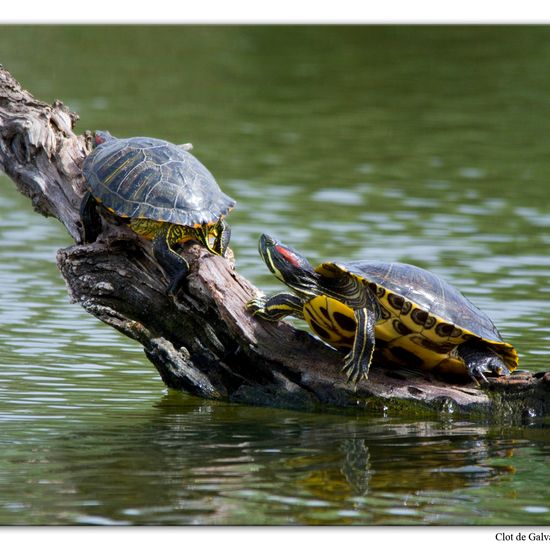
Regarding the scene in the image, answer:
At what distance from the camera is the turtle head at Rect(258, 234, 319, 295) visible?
7.41 meters

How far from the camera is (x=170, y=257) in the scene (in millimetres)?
7207

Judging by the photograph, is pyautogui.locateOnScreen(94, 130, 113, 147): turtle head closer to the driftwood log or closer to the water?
the driftwood log

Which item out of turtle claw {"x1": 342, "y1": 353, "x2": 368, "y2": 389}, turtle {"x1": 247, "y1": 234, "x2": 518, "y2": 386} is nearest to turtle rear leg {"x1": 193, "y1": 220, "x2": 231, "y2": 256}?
turtle {"x1": 247, "y1": 234, "x2": 518, "y2": 386}

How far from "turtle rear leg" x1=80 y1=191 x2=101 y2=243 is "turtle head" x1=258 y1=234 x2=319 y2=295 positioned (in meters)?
1.02

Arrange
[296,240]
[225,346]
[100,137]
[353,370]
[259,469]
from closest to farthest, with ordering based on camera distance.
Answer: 1. [259,469]
2. [353,370]
3. [225,346]
4. [100,137]
5. [296,240]

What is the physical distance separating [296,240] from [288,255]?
4812 mm

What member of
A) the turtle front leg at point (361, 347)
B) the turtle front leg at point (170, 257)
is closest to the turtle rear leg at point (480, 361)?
the turtle front leg at point (361, 347)

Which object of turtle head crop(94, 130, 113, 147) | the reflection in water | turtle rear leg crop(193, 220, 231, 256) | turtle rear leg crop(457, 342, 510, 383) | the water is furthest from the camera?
turtle head crop(94, 130, 113, 147)

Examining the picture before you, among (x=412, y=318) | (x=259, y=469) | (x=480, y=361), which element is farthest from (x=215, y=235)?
(x=259, y=469)

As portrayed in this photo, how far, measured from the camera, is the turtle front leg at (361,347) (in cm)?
704

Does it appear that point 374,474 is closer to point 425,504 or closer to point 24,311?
point 425,504

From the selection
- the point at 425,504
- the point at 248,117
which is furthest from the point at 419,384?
the point at 248,117

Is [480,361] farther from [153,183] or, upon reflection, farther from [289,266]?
[153,183]

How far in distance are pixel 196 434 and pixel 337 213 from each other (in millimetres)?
6881
